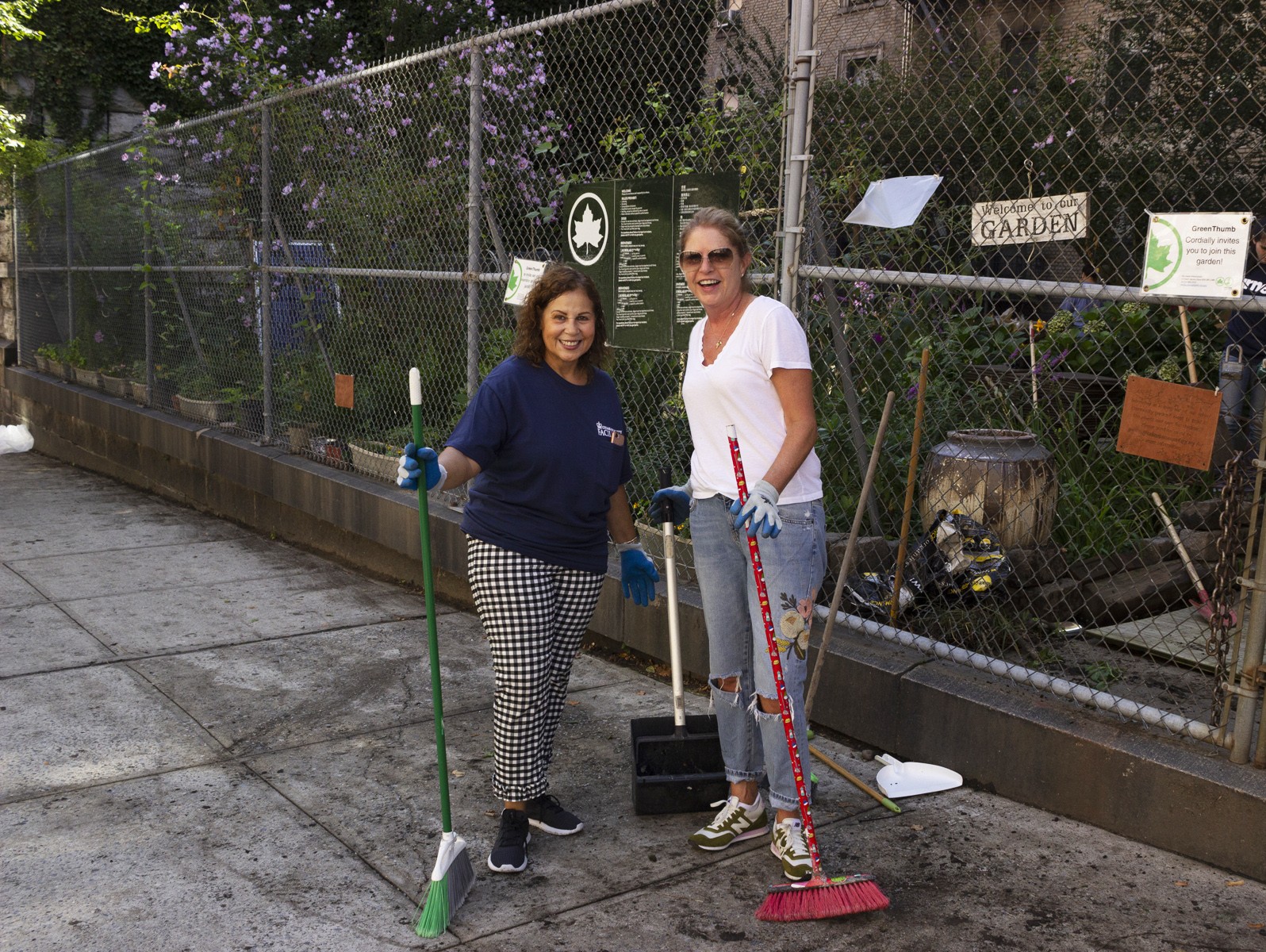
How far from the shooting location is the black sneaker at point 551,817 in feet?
12.6

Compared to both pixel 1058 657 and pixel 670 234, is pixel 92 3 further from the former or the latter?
pixel 1058 657

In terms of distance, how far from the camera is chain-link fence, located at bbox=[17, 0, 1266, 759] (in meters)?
4.41

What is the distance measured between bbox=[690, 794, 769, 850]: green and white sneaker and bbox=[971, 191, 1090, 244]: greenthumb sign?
1.97m

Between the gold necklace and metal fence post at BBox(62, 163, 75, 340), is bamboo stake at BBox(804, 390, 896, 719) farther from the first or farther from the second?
metal fence post at BBox(62, 163, 75, 340)

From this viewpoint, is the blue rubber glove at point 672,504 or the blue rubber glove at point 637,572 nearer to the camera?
the blue rubber glove at point 672,504

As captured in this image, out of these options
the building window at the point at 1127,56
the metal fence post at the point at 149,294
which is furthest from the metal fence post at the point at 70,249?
the building window at the point at 1127,56

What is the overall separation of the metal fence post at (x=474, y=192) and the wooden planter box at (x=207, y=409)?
4.05 meters

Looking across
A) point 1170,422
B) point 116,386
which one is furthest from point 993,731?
point 116,386

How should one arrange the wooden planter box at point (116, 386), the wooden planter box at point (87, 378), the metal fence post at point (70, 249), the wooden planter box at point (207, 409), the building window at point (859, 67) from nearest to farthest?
the building window at point (859, 67), the wooden planter box at point (207, 409), the wooden planter box at point (116, 386), the wooden planter box at point (87, 378), the metal fence post at point (70, 249)

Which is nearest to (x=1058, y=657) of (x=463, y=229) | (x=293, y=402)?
(x=463, y=229)

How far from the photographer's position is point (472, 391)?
6.60 metres

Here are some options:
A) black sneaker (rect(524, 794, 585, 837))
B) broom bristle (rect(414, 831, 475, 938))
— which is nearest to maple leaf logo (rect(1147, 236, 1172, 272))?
black sneaker (rect(524, 794, 585, 837))

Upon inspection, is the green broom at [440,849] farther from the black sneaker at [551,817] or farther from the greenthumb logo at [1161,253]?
the greenthumb logo at [1161,253]

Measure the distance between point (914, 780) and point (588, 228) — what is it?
9.68 feet
